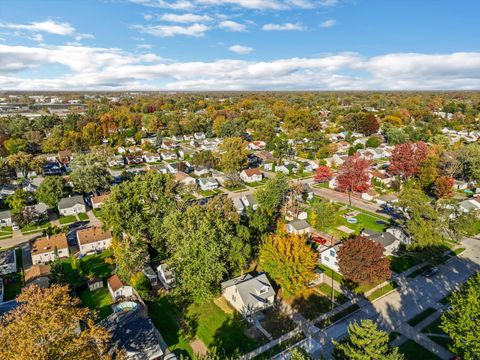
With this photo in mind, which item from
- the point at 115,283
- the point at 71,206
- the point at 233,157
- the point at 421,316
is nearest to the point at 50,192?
the point at 71,206

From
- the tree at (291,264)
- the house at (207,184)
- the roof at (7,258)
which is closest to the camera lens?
the tree at (291,264)

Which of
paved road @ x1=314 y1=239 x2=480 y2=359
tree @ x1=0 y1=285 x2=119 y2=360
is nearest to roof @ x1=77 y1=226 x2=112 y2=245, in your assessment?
tree @ x1=0 y1=285 x2=119 y2=360

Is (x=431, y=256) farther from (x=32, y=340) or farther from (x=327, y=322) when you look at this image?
(x=32, y=340)

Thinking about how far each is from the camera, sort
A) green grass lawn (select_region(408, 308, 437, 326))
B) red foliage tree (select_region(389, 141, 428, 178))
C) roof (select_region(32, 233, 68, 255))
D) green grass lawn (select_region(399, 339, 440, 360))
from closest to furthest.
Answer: green grass lawn (select_region(399, 339, 440, 360))
green grass lawn (select_region(408, 308, 437, 326))
roof (select_region(32, 233, 68, 255))
red foliage tree (select_region(389, 141, 428, 178))

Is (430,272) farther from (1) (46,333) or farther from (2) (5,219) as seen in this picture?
(2) (5,219)

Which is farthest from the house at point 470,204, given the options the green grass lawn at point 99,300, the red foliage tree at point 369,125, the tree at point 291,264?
the red foliage tree at point 369,125

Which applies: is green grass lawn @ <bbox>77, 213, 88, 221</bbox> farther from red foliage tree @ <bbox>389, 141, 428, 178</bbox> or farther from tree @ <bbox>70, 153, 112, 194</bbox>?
red foliage tree @ <bbox>389, 141, 428, 178</bbox>

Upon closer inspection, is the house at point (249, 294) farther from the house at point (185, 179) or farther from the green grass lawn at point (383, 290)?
the house at point (185, 179)
